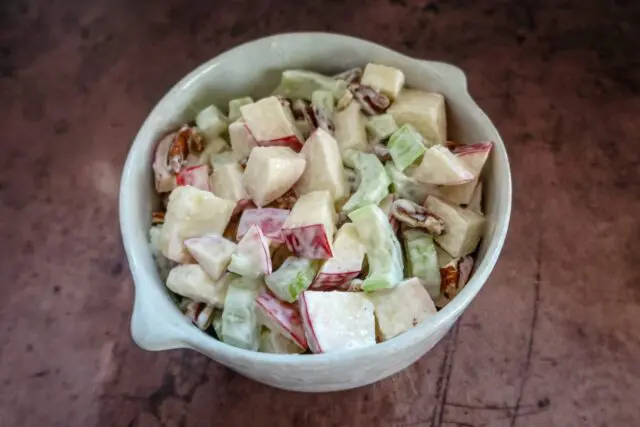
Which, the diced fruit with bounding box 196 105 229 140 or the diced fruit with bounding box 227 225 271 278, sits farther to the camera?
the diced fruit with bounding box 196 105 229 140

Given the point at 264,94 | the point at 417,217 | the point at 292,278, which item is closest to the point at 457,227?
the point at 417,217

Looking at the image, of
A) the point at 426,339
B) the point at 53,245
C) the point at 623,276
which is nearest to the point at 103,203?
the point at 53,245

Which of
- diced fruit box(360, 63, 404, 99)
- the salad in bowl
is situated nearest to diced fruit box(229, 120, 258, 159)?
the salad in bowl

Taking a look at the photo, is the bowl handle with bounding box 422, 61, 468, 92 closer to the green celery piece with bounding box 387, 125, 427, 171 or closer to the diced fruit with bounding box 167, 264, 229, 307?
the green celery piece with bounding box 387, 125, 427, 171

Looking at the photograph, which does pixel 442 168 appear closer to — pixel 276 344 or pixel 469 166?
pixel 469 166

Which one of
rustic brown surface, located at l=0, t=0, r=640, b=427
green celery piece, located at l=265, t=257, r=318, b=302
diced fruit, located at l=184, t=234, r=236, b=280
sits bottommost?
rustic brown surface, located at l=0, t=0, r=640, b=427

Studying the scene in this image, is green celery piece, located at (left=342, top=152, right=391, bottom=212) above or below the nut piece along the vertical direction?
above

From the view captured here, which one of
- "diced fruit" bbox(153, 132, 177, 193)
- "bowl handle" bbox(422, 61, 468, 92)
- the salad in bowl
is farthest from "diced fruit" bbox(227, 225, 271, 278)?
"bowl handle" bbox(422, 61, 468, 92)
